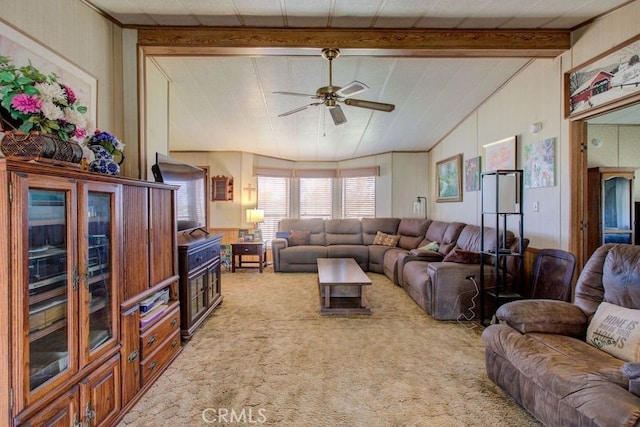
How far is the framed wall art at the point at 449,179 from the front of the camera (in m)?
5.17

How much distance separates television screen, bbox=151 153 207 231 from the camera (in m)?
2.85

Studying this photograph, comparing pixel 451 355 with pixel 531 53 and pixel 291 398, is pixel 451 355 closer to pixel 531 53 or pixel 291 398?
pixel 291 398

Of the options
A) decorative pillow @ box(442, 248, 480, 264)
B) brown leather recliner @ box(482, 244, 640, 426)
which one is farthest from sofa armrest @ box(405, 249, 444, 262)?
brown leather recliner @ box(482, 244, 640, 426)

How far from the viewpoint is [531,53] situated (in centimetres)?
291

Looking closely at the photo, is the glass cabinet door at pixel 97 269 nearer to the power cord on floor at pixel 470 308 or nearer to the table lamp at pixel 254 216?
the power cord on floor at pixel 470 308

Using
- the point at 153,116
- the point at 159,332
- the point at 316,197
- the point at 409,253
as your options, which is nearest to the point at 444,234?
the point at 409,253

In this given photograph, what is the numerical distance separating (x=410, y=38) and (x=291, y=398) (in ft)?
9.89

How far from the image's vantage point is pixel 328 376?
7.54 feet

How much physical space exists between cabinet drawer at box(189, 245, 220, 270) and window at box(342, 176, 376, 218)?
3941 mm

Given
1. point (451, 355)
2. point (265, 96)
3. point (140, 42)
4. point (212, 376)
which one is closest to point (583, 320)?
point (451, 355)

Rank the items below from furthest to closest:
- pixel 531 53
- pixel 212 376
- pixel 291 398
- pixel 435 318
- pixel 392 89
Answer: pixel 392 89
pixel 435 318
pixel 531 53
pixel 212 376
pixel 291 398

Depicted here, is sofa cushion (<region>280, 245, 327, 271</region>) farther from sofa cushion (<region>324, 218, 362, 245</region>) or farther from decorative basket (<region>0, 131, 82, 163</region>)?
decorative basket (<region>0, 131, 82, 163</region>)

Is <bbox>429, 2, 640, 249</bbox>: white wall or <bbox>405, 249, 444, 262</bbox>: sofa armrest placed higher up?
<bbox>429, 2, 640, 249</bbox>: white wall

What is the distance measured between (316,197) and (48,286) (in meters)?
6.07
